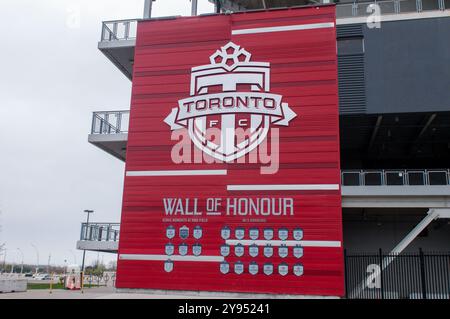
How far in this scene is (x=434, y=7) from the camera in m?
22.0

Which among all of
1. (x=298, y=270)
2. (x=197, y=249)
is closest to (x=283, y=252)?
(x=298, y=270)

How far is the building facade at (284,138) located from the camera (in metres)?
19.8

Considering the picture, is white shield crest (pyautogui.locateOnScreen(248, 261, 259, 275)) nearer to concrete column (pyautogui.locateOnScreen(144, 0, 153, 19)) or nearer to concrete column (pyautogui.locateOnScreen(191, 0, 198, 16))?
concrete column (pyautogui.locateOnScreen(191, 0, 198, 16))

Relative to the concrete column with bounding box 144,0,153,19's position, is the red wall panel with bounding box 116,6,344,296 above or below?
below

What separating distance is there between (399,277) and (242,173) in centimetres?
885

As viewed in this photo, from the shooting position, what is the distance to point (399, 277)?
72.0 feet

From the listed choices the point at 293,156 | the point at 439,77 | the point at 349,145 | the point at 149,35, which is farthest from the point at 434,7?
the point at 149,35

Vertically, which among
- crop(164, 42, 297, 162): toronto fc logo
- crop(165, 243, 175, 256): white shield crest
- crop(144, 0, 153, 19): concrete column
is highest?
crop(144, 0, 153, 19): concrete column

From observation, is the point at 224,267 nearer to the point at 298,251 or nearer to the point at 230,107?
the point at 298,251

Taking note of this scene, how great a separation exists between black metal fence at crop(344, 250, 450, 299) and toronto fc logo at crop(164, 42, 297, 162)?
22.9ft

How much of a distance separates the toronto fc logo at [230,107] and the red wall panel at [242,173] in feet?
0.82

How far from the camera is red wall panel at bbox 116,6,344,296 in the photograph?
1962 cm

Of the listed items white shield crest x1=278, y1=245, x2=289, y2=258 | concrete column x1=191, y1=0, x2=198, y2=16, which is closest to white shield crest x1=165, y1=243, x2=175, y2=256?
white shield crest x1=278, y1=245, x2=289, y2=258

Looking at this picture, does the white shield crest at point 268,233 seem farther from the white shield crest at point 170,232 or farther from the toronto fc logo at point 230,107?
the white shield crest at point 170,232
